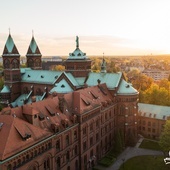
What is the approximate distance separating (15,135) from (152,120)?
55908 mm

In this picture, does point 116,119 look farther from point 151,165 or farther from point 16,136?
point 16,136

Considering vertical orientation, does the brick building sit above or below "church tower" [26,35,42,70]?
below

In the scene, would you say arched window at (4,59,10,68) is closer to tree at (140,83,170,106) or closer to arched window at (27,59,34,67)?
arched window at (27,59,34,67)

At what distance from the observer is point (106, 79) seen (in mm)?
85500

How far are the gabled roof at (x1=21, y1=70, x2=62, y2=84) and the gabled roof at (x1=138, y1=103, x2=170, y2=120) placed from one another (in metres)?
34.7

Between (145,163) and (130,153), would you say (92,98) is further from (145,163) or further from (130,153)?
(145,163)

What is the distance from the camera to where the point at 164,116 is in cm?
8356

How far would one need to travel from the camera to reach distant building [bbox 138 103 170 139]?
8369 cm

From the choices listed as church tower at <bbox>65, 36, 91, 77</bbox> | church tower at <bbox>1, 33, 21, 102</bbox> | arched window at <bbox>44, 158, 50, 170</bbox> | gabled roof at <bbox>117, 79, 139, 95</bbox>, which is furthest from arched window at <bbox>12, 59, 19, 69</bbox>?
arched window at <bbox>44, 158, 50, 170</bbox>

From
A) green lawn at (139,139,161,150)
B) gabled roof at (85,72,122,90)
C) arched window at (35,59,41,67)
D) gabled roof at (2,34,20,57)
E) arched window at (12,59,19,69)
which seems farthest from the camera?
arched window at (35,59,41,67)

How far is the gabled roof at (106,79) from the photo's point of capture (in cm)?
8275

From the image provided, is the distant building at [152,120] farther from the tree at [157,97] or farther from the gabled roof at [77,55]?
the gabled roof at [77,55]

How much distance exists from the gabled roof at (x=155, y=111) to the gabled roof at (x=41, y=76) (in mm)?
34692

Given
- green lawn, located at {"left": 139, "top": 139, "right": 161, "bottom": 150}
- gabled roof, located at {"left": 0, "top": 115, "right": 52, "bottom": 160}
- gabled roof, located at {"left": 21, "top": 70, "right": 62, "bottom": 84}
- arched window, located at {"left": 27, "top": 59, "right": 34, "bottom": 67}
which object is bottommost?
green lawn, located at {"left": 139, "top": 139, "right": 161, "bottom": 150}
